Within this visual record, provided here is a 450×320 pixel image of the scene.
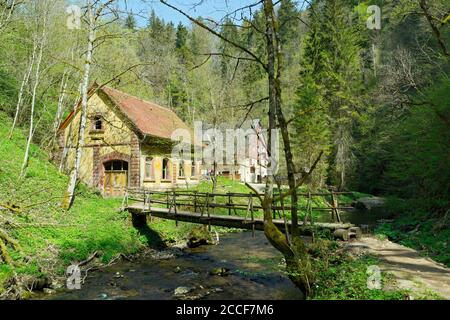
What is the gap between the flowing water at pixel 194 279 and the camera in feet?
32.2

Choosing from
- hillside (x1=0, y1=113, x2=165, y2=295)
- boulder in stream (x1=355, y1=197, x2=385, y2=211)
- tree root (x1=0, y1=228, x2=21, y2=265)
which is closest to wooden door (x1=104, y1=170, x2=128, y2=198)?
hillside (x1=0, y1=113, x2=165, y2=295)

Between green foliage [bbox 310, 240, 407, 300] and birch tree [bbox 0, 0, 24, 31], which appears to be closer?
green foliage [bbox 310, 240, 407, 300]

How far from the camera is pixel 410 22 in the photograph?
3928 centimetres

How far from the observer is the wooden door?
73.5ft

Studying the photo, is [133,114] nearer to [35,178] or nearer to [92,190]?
[92,190]

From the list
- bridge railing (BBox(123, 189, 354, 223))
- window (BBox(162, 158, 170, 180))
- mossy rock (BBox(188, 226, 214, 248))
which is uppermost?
window (BBox(162, 158, 170, 180))

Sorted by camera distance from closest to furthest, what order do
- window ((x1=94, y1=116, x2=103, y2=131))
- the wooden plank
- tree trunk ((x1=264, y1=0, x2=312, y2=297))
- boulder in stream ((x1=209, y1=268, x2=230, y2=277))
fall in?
tree trunk ((x1=264, y1=0, x2=312, y2=297)) → the wooden plank → boulder in stream ((x1=209, y1=268, x2=230, y2=277)) → window ((x1=94, y1=116, x2=103, y2=131))

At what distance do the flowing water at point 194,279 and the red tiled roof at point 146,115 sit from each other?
1078 centimetres

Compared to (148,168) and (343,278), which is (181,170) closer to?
(148,168)

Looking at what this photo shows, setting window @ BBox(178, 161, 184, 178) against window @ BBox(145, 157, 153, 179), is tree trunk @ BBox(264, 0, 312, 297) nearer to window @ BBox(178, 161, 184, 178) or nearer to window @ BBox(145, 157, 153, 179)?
window @ BBox(145, 157, 153, 179)

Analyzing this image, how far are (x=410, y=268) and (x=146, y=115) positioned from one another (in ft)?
69.2

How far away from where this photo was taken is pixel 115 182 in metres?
22.8

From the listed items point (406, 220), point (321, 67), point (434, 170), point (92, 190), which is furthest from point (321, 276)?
point (321, 67)

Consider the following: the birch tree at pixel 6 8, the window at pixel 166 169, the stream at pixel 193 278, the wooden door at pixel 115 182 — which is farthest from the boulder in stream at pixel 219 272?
the window at pixel 166 169
